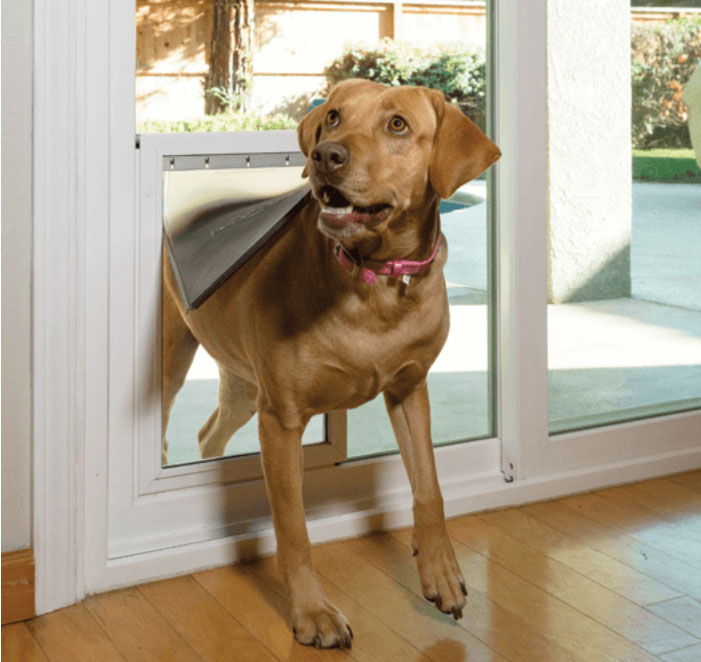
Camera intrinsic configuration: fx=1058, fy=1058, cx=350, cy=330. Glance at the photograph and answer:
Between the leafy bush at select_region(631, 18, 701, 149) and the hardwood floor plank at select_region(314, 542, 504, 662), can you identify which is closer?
the hardwood floor plank at select_region(314, 542, 504, 662)

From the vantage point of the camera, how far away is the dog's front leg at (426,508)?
6.69 ft

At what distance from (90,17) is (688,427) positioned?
189 centimetres

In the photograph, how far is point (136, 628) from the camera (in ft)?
6.66

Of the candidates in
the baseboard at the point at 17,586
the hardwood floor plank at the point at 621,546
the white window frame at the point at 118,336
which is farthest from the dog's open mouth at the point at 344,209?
the hardwood floor plank at the point at 621,546

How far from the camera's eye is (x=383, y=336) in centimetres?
194

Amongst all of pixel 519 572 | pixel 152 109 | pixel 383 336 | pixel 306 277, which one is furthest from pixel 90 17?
pixel 519 572

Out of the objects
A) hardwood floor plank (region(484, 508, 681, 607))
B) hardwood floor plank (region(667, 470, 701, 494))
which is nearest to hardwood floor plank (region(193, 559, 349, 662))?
hardwood floor plank (region(484, 508, 681, 607))

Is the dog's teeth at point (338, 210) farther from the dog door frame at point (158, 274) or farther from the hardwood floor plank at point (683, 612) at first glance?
the hardwood floor plank at point (683, 612)

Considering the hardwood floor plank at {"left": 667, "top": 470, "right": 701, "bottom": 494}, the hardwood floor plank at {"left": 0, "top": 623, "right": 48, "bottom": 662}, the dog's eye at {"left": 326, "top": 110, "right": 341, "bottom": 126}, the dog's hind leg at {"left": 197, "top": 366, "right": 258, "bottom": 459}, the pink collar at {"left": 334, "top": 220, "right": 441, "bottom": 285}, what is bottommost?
the hardwood floor plank at {"left": 0, "top": 623, "right": 48, "bottom": 662}

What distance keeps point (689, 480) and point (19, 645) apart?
177cm

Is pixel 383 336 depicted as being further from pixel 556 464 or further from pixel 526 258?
pixel 556 464

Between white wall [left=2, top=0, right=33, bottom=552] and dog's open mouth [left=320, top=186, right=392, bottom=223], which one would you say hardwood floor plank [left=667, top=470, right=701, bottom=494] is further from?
white wall [left=2, top=0, right=33, bottom=552]

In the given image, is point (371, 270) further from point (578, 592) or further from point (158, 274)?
point (578, 592)

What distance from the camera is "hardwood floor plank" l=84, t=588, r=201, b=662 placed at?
6.34 ft
